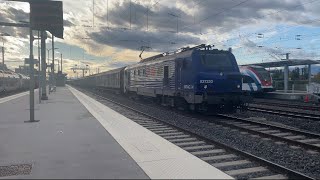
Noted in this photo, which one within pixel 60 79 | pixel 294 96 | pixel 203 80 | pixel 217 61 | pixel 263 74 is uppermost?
pixel 217 61

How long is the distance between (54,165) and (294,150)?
230 inches

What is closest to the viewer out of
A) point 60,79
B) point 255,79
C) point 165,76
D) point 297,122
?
point 297,122

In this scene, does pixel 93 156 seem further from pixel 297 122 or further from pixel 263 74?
pixel 263 74

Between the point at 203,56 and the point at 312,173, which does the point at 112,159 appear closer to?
the point at 312,173

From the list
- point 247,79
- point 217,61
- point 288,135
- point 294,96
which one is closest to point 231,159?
point 288,135

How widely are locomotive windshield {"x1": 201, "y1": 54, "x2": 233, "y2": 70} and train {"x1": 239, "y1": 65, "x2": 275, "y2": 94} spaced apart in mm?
13811

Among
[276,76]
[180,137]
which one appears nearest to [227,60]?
[180,137]

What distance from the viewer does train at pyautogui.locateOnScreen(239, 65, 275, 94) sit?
2878cm

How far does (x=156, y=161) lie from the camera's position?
6328mm

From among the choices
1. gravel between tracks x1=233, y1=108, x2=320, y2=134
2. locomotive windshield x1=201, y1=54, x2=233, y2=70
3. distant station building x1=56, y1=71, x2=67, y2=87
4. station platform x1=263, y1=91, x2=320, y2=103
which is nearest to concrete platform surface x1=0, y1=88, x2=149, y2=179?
locomotive windshield x1=201, y1=54, x2=233, y2=70

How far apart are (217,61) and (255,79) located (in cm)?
1502

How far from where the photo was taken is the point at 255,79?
2895cm

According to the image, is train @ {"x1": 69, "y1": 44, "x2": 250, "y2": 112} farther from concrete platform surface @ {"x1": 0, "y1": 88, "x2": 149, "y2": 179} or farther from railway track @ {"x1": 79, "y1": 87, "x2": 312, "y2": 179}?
concrete platform surface @ {"x1": 0, "y1": 88, "x2": 149, "y2": 179}

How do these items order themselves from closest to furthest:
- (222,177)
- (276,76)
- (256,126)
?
(222,177) < (256,126) < (276,76)
